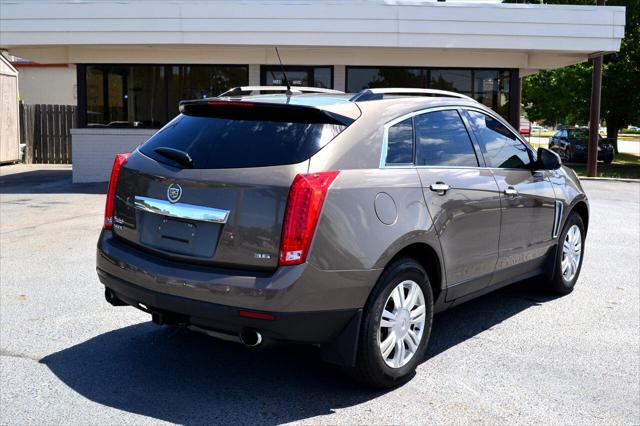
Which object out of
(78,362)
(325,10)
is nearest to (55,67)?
(325,10)

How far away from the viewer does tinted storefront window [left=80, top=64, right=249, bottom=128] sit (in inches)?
646

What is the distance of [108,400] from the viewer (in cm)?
387

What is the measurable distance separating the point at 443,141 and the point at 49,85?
29.4 m

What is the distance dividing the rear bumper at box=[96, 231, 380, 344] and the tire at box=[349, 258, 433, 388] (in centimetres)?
12

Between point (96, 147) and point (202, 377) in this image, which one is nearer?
point (202, 377)

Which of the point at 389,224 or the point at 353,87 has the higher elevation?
the point at 353,87

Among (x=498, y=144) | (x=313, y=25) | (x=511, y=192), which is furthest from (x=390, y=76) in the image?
(x=511, y=192)

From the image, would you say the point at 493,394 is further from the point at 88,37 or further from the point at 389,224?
the point at 88,37

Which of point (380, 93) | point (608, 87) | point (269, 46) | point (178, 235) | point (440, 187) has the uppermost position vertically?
point (608, 87)

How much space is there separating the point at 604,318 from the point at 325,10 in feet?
34.2

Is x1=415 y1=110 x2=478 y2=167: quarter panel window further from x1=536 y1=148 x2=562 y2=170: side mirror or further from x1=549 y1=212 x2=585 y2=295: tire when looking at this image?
x1=549 y1=212 x2=585 y2=295: tire

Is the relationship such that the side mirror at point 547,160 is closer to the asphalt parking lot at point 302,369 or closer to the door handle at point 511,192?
the door handle at point 511,192

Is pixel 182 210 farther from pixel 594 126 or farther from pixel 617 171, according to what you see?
pixel 617 171

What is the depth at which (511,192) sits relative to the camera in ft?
17.1
